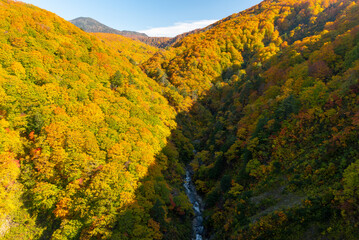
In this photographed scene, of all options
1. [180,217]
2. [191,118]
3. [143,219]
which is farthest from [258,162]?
[191,118]

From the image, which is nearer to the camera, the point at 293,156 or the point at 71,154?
the point at 293,156

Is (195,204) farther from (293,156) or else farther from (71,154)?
(71,154)

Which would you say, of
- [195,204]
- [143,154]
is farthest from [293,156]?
[143,154]

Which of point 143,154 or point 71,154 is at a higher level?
point 71,154

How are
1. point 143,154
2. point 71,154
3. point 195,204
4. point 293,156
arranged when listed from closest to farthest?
point 293,156 < point 71,154 < point 143,154 < point 195,204

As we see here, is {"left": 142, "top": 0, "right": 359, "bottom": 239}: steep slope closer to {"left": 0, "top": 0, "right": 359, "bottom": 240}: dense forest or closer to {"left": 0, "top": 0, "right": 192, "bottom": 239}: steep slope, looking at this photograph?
{"left": 0, "top": 0, "right": 359, "bottom": 240}: dense forest

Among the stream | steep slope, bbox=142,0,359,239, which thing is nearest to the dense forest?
steep slope, bbox=142,0,359,239

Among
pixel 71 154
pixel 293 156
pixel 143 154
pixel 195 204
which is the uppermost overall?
pixel 71 154

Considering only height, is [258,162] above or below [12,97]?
below

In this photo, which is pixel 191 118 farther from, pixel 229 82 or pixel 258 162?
pixel 258 162
